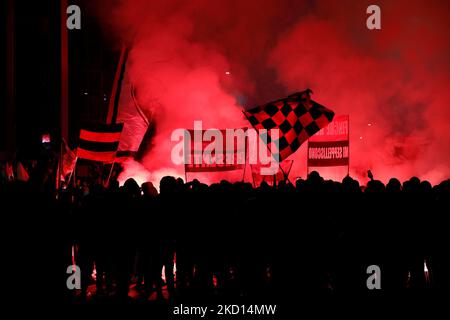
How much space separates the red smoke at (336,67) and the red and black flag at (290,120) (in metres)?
3.35

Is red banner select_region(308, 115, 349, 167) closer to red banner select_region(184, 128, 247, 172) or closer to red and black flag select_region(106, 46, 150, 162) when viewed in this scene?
red banner select_region(184, 128, 247, 172)

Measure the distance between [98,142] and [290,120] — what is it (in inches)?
98.2

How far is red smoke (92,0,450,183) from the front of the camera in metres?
10.9

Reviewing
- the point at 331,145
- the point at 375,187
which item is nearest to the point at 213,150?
the point at 331,145

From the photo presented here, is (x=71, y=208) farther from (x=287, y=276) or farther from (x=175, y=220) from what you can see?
(x=287, y=276)

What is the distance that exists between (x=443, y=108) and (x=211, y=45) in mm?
4871

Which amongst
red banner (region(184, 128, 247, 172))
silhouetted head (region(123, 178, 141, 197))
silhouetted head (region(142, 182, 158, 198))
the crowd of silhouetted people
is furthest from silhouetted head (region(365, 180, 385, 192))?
red banner (region(184, 128, 247, 172))

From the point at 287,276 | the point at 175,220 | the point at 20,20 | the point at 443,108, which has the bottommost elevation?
the point at 287,276

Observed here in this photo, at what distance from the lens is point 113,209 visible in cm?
564

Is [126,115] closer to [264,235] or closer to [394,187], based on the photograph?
[264,235]

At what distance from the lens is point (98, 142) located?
7664mm

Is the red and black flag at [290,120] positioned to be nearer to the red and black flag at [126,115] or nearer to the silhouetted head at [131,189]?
the silhouetted head at [131,189]

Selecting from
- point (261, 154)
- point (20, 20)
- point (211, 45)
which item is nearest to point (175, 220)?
point (261, 154)

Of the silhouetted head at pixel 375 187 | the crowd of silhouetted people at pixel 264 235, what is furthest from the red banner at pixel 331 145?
the silhouetted head at pixel 375 187
